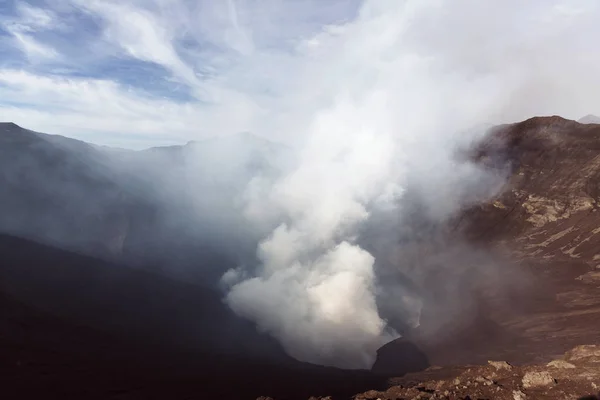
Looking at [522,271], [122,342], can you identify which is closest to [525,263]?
[522,271]

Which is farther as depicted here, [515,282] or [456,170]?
[456,170]

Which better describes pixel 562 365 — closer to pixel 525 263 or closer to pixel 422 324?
pixel 422 324

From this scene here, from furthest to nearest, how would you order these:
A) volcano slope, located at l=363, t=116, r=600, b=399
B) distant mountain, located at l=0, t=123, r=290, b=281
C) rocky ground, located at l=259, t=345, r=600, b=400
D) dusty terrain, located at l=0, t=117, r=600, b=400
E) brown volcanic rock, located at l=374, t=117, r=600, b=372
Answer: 1. distant mountain, located at l=0, t=123, r=290, b=281
2. brown volcanic rock, located at l=374, t=117, r=600, b=372
3. volcano slope, located at l=363, t=116, r=600, b=399
4. dusty terrain, located at l=0, t=117, r=600, b=400
5. rocky ground, located at l=259, t=345, r=600, b=400

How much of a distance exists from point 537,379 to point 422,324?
36070 mm

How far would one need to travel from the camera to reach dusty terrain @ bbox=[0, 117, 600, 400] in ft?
113

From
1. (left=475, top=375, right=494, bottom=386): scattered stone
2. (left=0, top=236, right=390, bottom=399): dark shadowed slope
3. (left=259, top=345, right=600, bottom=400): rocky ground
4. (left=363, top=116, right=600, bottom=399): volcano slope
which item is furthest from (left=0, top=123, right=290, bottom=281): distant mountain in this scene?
(left=475, top=375, right=494, bottom=386): scattered stone

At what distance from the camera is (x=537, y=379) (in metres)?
27.9

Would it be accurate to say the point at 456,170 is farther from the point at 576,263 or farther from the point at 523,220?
the point at 576,263

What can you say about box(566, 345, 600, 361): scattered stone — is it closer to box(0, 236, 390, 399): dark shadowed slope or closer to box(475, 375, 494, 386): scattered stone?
box(475, 375, 494, 386): scattered stone

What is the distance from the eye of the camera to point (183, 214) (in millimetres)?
85125

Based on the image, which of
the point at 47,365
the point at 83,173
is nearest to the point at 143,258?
the point at 83,173

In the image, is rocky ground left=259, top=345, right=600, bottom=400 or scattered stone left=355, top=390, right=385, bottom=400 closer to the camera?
rocky ground left=259, top=345, right=600, bottom=400

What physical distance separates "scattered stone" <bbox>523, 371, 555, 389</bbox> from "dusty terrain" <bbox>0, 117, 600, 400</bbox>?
0.10 metres

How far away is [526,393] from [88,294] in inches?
2085
